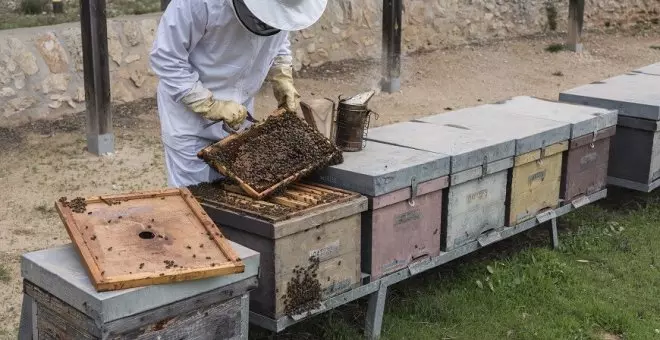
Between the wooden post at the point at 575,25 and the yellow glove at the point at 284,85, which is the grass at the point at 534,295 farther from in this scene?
the wooden post at the point at 575,25

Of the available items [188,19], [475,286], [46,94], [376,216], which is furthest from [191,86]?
[46,94]

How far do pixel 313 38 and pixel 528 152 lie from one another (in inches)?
165

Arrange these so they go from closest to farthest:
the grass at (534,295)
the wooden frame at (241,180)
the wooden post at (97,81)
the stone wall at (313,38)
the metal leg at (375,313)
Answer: the wooden frame at (241,180)
the metal leg at (375,313)
the grass at (534,295)
the wooden post at (97,81)
the stone wall at (313,38)

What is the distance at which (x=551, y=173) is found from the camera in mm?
3613

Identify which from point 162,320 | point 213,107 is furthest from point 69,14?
point 162,320

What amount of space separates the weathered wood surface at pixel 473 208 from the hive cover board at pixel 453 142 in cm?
9

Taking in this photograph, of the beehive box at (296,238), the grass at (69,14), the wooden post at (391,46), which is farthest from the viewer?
the wooden post at (391,46)

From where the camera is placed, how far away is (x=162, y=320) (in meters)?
2.12

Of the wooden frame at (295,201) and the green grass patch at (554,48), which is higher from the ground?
the wooden frame at (295,201)

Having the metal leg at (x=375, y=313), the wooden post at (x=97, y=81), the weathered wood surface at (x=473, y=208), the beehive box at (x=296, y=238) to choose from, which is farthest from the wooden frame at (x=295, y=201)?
the wooden post at (x=97, y=81)

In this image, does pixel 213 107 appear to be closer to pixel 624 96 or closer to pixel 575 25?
pixel 624 96

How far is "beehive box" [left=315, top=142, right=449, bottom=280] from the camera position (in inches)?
110

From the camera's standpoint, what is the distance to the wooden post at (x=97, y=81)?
510 centimetres

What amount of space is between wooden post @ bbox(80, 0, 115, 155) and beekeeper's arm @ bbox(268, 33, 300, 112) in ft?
7.32
